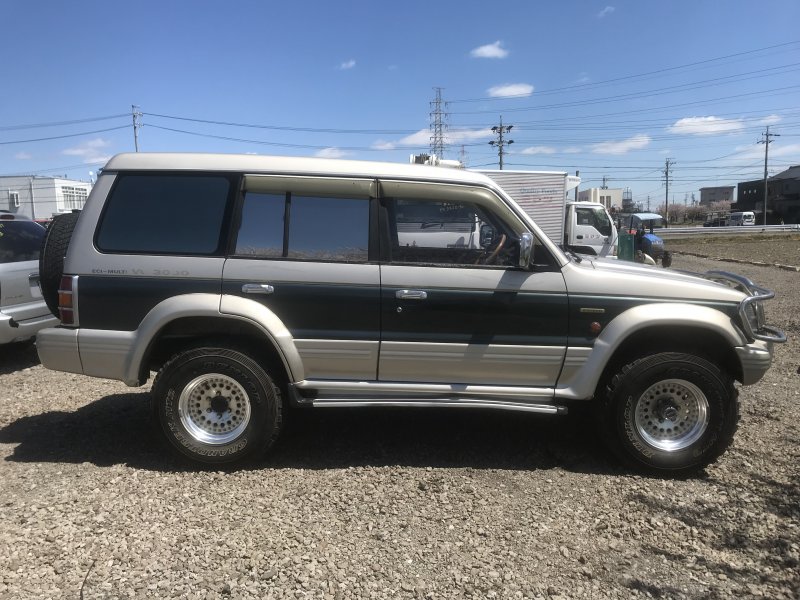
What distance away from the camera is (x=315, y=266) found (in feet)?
13.3

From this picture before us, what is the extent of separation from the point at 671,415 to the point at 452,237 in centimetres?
199

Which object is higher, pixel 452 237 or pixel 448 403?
pixel 452 237

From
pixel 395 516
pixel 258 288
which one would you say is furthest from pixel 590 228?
pixel 395 516

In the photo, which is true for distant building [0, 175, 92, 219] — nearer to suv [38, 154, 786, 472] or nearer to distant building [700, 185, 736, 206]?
suv [38, 154, 786, 472]

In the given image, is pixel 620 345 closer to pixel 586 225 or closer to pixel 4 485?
pixel 4 485

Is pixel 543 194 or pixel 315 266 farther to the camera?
pixel 543 194

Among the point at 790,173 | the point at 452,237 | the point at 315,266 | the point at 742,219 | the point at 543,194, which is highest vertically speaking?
the point at 790,173

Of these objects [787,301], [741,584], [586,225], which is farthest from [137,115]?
[741,584]

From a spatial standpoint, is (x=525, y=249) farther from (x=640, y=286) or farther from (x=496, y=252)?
(x=640, y=286)

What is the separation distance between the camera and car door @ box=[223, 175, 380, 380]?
4.04 m

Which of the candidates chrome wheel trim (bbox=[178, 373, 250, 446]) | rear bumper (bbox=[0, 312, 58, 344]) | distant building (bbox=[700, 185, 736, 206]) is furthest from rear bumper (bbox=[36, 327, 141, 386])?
distant building (bbox=[700, 185, 736, 206])

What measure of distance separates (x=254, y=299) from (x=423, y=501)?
1741mm

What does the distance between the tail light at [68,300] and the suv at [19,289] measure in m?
2.84

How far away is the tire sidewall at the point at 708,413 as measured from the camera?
13.2 feet
